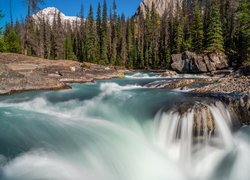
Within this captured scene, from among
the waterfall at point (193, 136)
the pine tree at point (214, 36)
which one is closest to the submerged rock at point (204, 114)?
the waterfall at point (193, 136)

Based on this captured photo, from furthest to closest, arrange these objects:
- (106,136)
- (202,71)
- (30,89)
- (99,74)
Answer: (202,71) < (99,74) < (30,89) < (106,136)

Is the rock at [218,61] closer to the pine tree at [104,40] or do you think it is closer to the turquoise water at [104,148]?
the pine tree at [104,40]

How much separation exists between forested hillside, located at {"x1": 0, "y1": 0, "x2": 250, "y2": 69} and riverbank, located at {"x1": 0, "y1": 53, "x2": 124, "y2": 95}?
15.9m

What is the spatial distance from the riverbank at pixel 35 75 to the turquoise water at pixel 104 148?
341 centimetres

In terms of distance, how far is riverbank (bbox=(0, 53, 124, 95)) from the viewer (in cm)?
1741

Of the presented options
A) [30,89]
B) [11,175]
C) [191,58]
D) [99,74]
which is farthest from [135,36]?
[11,175]

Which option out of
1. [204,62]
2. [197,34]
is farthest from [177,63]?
[197,34]

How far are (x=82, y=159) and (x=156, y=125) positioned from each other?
4.16 meters

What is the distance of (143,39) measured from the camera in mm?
75625

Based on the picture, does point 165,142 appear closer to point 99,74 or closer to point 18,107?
point 18,107

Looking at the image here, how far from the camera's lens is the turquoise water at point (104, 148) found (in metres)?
8.27

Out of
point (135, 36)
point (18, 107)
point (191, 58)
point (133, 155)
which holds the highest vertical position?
point (135, 36)

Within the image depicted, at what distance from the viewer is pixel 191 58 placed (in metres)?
44.8

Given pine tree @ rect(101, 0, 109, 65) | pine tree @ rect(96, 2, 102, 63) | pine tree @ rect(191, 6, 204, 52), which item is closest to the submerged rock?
pine tree @ rect(191, 6, 204, 52)
